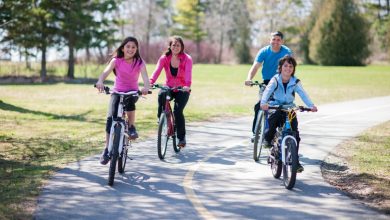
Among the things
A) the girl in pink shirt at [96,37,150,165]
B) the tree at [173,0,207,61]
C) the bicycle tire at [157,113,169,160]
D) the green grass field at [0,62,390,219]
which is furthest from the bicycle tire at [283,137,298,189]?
the tree at [173,0,207,61]

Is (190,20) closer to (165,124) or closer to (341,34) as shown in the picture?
(341,34)

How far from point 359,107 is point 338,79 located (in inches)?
761

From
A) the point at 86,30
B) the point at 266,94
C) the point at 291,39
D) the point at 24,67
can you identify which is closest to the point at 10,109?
the point at 266,94

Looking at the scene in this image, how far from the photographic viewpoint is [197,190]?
8.16m

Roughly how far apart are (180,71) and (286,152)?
11.0 ft

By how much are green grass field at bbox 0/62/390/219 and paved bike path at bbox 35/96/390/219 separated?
47cm

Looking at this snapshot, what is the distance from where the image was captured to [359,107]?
21.6 meters

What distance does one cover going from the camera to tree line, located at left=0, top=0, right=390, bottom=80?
37625 mm

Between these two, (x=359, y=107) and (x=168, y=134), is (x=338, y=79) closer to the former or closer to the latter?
(x=359, y=107)

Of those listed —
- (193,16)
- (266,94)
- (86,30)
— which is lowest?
(266,94)

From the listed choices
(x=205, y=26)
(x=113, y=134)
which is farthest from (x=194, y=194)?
(x=205, y=26)

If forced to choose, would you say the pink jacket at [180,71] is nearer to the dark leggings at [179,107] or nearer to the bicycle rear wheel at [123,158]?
the dark leggings at [179,107]

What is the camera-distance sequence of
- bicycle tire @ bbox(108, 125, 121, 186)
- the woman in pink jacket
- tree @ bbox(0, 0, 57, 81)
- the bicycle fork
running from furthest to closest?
tree @ bbox(0, 0, 57, 81)
the woman in pink jacket
the bicycle fork
bicycle tire @ bbox(108, 125, 121, 186)

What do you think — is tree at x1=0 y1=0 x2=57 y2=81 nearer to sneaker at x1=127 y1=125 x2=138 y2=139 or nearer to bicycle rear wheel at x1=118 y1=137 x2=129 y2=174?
sneaker at x1=127 y1=125 x2=138 y2=139
